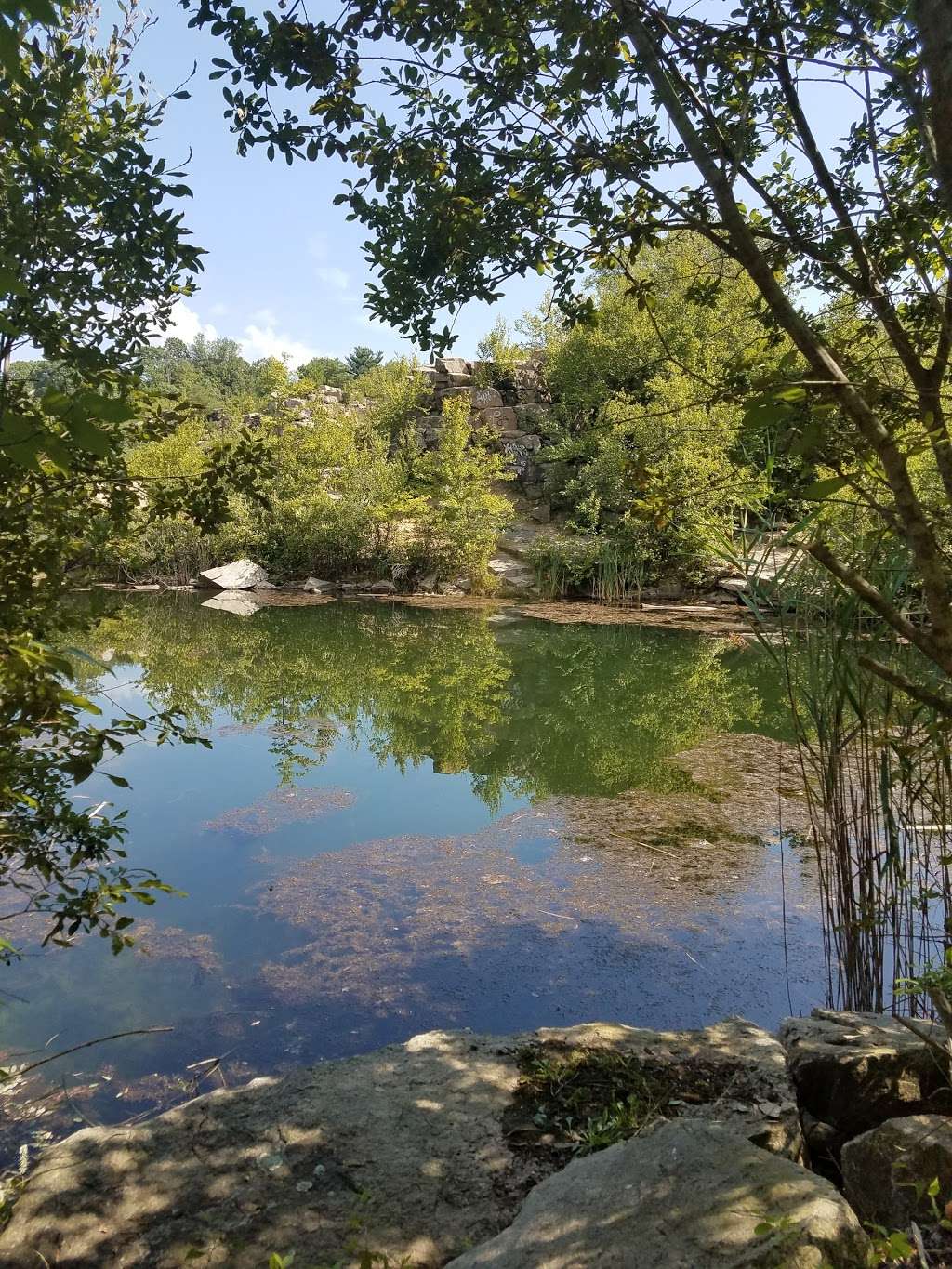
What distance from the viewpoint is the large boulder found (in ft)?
64.2

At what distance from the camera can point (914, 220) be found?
7.22 feet

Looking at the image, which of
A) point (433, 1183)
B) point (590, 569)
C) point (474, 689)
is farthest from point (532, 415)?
point (433, 1183)

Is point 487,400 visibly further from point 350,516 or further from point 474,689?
point 474,689

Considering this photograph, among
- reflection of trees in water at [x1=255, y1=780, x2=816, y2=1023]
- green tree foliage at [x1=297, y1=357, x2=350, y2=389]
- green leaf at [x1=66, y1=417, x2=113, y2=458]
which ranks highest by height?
green tree foliage at [x1=297, y1=357, x2=350, y2=389]

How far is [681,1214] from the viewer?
57.4 inches

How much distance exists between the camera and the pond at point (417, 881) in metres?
3.35

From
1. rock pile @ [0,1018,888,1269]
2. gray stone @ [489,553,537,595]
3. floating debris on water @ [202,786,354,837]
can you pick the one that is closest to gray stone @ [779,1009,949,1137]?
rock pile @ [0,1018,888,1269]

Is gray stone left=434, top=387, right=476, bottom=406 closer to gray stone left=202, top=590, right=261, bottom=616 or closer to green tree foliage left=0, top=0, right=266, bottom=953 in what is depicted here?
gray stone left=202, top=590, right=261, bottom=616

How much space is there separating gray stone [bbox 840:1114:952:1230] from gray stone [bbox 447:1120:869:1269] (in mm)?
246

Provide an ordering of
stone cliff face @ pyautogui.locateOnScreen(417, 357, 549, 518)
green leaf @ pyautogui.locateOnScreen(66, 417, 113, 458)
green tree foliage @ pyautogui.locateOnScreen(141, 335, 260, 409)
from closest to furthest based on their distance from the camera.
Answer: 1. green leaf @ pyautogui.locateOnScreen(66, 417, 113, 458)
2. stone cliff face @ pyautogui.locateOnScreen(417, 357, 549, 518)
3. green tree foliage @ pyautogui.locateOnScreen(141, 335, 260, 409)

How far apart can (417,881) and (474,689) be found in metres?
5.53

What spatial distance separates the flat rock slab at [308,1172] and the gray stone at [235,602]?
48.4ft

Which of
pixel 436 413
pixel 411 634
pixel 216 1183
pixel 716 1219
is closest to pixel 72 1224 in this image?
pixel 216 1183

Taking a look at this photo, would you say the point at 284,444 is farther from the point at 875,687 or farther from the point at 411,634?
the point at 875,687
